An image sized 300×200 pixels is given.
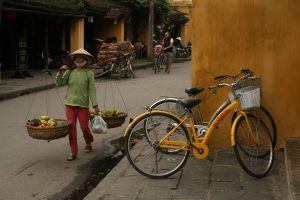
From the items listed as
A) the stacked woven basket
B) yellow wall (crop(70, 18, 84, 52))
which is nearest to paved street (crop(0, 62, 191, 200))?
the stacked woven basket

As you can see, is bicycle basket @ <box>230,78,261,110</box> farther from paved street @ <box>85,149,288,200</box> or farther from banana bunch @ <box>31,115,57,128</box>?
banana bunch @ <box>31,115,57,128</box>

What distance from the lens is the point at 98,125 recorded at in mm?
→ 7664

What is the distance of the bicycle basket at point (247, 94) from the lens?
21.3ft

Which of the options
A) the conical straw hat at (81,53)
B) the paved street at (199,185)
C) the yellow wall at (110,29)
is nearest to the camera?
the paved street at (199,185)

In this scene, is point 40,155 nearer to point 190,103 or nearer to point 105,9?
point 190,103

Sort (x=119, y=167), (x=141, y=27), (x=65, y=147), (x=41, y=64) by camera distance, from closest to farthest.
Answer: (x=119, y=167) → (x=65, y=147) → (x=41, y=64) → (x=141, y=27)

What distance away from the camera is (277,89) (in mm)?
7512

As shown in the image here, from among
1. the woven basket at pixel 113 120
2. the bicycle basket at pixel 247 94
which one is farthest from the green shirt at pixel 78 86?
the bicycle basket at pixel 247 94

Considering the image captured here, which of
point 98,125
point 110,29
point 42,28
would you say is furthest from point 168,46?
point 98,125

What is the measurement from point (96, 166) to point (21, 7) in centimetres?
1294

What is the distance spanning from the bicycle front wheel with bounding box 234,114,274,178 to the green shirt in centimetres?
240

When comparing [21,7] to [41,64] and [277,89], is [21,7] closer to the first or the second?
[41,64]

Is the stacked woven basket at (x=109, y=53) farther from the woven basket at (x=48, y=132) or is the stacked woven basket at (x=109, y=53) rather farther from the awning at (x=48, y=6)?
the woven basket at (x=48, y=132)

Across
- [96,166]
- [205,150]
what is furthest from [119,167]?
[205,150]
